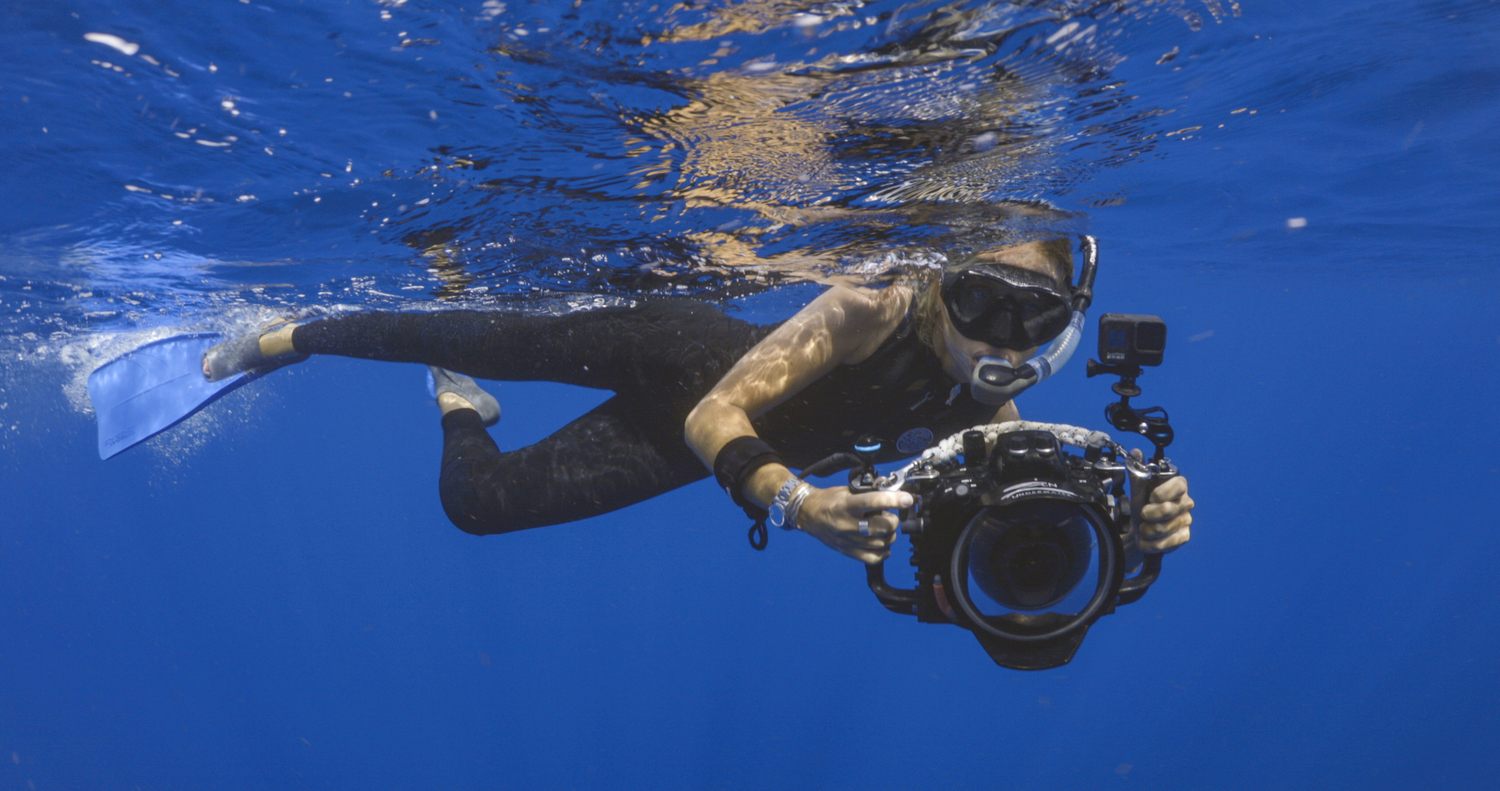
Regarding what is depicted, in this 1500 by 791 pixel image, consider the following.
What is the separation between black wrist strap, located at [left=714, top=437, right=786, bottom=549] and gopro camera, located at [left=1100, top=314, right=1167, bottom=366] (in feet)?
3.91

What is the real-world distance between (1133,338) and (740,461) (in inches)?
53.9

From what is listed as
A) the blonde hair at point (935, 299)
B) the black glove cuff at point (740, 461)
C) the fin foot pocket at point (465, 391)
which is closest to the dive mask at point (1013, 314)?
the blonde hair at point (935, 299)

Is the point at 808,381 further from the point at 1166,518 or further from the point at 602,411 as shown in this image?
the point at 602,411

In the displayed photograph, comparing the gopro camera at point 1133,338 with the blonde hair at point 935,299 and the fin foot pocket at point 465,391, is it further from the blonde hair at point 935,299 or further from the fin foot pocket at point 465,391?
the fin foot pocket at point 465,391

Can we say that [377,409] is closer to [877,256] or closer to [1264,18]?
[877,256]

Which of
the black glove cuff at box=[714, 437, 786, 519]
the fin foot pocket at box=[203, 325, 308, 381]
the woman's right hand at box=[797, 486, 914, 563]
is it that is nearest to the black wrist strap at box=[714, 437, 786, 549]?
the black glove cuff at box=[714, 437, 786, 519]

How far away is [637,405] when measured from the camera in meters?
4.73

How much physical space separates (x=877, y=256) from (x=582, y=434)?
3.03m

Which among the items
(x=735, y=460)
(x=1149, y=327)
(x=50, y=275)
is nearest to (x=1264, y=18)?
(x=1149, y=327)

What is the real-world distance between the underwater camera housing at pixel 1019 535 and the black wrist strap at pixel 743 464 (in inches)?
16.1

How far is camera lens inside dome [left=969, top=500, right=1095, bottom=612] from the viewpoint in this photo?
7.60 ft

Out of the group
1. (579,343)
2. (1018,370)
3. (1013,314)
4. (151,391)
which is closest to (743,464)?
(1018,370)

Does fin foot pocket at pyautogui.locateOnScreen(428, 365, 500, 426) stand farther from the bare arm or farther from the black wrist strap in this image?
the black wrist strap

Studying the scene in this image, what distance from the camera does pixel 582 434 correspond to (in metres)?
4.80
